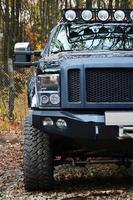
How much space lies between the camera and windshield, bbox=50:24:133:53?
704 cm

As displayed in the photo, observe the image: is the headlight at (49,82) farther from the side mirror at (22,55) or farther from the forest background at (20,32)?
the forest background at (20,32)

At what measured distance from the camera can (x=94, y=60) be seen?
574 centimetres

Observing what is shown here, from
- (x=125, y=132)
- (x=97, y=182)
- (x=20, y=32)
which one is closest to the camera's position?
(x=125, y=132)

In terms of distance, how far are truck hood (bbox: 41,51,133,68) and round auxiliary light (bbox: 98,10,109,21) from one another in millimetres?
1399

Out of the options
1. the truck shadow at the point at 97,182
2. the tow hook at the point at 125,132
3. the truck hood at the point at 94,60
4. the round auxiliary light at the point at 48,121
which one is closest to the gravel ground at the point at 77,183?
the truck shadow at the point at 97,182

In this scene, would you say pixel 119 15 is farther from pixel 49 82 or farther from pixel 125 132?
pixel 125 132

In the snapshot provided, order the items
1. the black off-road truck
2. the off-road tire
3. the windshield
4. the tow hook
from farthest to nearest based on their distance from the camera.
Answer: the windshield, the off-road tire, the black off-road truck, the tow hook

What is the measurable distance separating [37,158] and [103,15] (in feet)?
7.86

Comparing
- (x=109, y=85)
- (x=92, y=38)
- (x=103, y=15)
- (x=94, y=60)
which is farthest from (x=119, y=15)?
(x=109, y=85)

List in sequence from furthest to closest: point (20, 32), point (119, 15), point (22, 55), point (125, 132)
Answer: point (20, 32)
point (119, 15)
point (22, 55)
point (125, 132)

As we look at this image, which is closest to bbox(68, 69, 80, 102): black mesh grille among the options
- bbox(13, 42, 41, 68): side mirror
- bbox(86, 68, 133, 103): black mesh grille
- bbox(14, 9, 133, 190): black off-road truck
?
bbox(14, 9, 133, 190): black off-road truck

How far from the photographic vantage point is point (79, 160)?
6.38m

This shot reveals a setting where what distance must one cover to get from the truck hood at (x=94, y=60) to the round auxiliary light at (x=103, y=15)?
4.59 ft

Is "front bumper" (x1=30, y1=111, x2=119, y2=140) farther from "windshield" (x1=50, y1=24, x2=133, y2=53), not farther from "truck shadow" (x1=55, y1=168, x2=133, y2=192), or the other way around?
"windshield" (x1=50, y1=24, x2=133, y2=53)
